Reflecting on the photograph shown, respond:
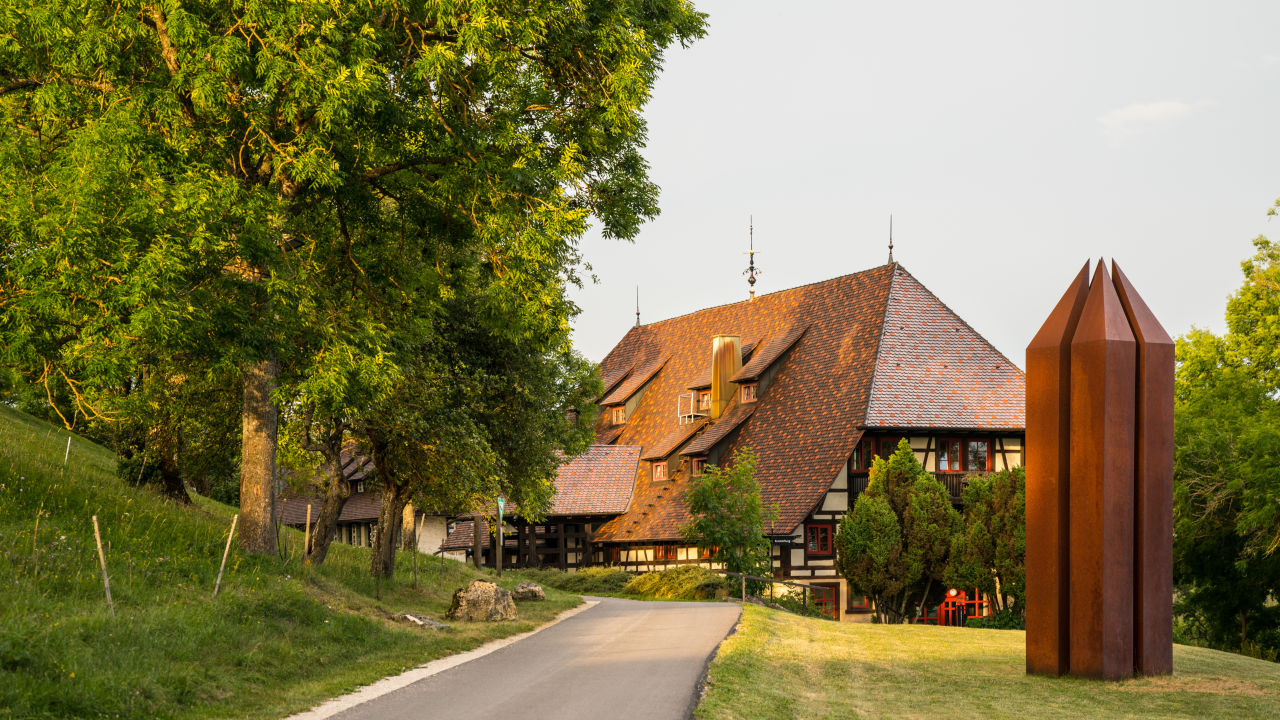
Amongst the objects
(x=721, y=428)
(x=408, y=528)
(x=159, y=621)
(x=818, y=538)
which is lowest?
(x=159, y=621)

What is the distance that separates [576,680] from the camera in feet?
46.1

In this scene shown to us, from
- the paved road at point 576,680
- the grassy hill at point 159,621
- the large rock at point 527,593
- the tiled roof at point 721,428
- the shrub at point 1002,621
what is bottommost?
the shrub at point 1002,621

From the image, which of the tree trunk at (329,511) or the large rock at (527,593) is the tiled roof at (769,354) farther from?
the tree trunk at (329,511)

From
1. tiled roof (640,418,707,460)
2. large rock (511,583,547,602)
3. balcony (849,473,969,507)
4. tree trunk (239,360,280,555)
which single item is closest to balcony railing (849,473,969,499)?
balcony (849,473,969,507)

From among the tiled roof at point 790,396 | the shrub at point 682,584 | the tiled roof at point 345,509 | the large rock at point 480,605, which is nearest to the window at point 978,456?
the tiled roof at point 790,396

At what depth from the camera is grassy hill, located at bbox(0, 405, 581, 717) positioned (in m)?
10.4

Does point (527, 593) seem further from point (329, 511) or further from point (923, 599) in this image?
point (923, 599)

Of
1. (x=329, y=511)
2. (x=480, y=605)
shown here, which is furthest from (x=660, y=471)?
(x=480, y=605)

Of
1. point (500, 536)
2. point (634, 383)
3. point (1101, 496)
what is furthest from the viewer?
point (634, 383)

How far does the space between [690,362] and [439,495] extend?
27.7 metres

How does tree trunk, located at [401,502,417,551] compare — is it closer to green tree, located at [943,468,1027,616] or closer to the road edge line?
green tree, located at [943,468,1027,616]

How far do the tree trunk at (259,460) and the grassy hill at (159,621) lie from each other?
0.54 metres

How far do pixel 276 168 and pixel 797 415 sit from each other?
92.3 feet

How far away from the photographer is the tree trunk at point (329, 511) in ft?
80.0
